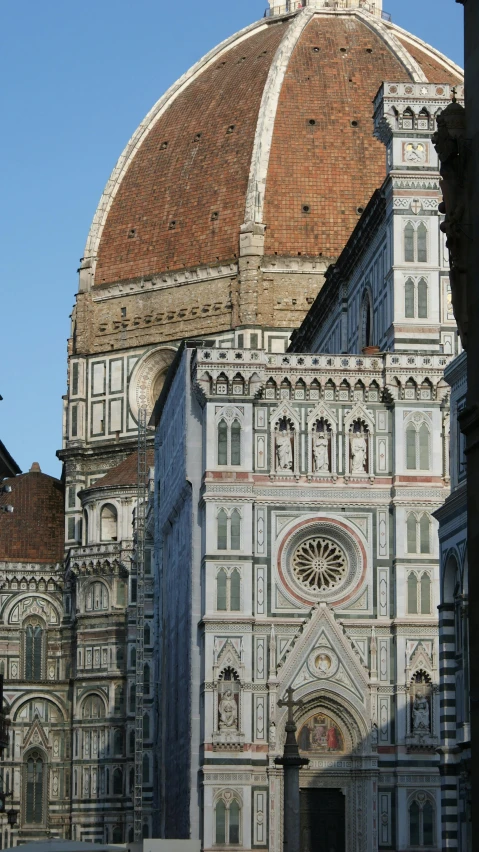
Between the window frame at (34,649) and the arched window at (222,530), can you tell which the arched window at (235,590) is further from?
the window frame at (34,649)

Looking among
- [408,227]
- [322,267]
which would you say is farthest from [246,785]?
[322,267]

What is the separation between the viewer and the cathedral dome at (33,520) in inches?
3314

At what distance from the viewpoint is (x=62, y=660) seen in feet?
266

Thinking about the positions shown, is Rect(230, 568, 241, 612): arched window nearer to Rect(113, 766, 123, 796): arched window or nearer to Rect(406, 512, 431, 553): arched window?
Rect(406, 512, 431, 553): arched window

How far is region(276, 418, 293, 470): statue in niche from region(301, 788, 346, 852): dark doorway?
27.1ft

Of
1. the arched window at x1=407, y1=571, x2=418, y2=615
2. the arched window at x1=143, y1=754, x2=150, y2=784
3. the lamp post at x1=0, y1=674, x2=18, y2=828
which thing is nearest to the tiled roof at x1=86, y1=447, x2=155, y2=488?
the lamp post at x1=0, y1=674, x2=18, y2=828

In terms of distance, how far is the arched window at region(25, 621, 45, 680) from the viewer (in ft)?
266

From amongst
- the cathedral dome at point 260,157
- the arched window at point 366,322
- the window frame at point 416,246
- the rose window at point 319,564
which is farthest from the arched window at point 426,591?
the cathedral dome at point 260,157

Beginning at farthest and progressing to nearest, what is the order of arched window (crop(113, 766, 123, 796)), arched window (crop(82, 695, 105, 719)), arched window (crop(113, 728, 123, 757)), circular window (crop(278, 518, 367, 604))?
arched window (crop(82, 695, 105, 719)) → arched window (crop(113, 728, 123, 757)) → arched window (crop(113, 766, 123, 796)) → circular window (crop(278, 518, 367, 604))

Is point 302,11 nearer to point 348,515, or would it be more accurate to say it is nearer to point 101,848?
point 348,515

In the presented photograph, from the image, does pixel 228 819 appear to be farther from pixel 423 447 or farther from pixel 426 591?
pixel 423 447

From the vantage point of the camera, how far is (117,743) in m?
76.8

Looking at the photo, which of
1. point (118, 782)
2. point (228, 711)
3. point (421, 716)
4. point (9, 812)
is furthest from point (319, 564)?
point (118, 782)

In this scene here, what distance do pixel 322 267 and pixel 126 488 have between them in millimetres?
12689
